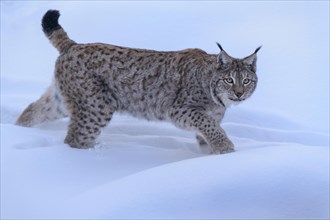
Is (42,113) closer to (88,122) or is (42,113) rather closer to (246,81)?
(88,122)

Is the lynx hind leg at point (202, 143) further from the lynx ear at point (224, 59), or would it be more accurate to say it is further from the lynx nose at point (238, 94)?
the lynx ear at point (224, 59)

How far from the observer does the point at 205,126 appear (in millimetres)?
4832

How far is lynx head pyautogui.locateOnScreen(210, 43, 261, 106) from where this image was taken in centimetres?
480

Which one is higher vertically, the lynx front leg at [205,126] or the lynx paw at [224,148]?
the lynx front leg at [205,126]

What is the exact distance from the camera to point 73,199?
12.0 ft

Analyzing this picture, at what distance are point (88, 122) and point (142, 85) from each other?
0.55 metres

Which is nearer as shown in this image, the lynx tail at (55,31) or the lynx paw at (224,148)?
the lynx paw at (224,148)

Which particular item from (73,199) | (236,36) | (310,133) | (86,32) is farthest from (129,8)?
(73,199)

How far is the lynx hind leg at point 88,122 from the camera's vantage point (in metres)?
4.98

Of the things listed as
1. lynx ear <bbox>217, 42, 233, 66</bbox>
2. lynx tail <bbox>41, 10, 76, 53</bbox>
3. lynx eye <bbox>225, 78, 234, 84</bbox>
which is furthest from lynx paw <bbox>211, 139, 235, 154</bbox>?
lynx tail <bbox>41, 10, 76, 53</bbox>

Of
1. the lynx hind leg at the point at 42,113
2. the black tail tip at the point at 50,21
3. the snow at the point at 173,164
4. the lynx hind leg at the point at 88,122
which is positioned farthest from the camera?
the lynx hind leg at the point at 42,113

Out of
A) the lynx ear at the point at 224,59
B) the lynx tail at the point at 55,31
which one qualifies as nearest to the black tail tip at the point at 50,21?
the lynx tail at the point at 55,31

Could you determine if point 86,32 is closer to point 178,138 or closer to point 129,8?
point 129,8

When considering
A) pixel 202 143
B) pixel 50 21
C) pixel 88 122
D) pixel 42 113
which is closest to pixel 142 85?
pixel 88 122
